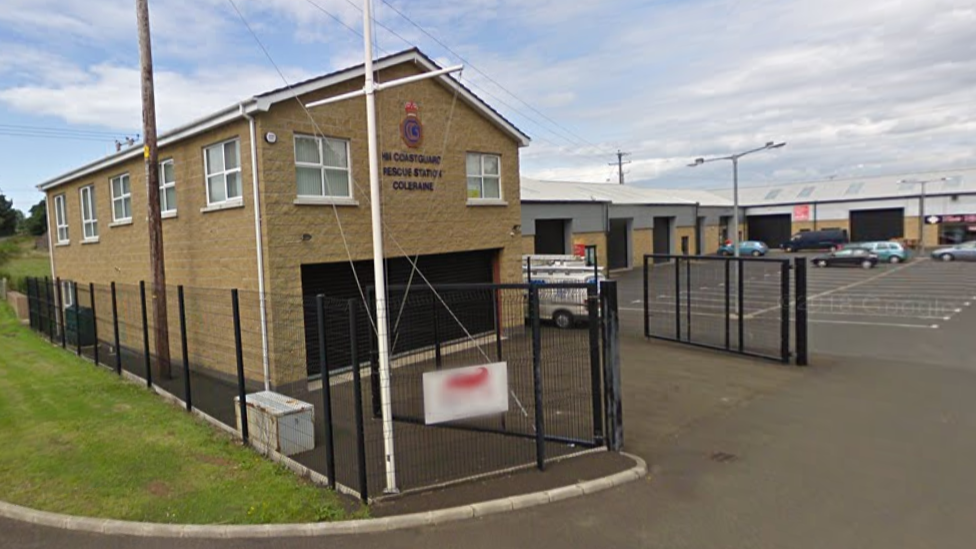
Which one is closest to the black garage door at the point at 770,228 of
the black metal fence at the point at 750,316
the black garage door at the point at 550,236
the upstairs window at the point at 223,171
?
the black garage door at the point at 550,236

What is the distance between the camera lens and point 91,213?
64.8 ft

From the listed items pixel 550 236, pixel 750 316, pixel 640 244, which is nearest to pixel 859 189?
pixel 640 244

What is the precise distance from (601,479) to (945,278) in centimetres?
3629

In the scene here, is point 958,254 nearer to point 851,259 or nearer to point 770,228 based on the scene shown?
point 851,259

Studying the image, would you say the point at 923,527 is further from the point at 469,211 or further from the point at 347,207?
the point at 469,211

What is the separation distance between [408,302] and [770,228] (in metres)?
64.9

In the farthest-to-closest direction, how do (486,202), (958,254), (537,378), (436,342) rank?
(958,254) < (486,202) < (436,342) < (537,378)

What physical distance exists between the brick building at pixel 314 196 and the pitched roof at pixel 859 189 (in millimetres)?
55946

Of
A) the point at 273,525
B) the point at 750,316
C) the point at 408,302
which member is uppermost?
the point at 408,302

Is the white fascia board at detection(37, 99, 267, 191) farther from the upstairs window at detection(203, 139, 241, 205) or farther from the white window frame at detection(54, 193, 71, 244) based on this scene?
the white window frame at detection(54, 193, 71, 244)

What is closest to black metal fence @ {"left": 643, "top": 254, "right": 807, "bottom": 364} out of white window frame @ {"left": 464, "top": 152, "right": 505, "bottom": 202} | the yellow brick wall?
white window frame @ {"left": 464, "top": 152, "right": 505, "bottom": 202}

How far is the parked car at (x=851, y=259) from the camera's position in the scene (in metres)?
41.1

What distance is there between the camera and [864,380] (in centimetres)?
1212

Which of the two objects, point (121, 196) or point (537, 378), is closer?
point (537, 378)
